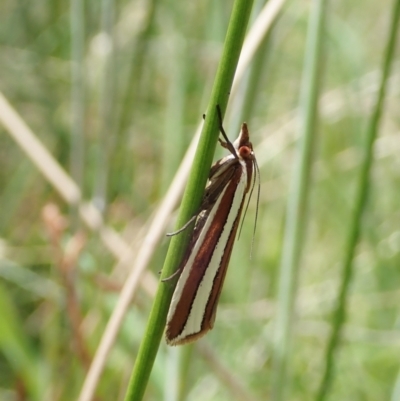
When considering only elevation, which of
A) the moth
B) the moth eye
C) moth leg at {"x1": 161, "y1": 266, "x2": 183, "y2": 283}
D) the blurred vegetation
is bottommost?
moth leg at {"x1": 161, "y1": 266, "x2": 183, "y2": 283}

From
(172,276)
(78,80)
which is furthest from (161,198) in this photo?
(172,276)

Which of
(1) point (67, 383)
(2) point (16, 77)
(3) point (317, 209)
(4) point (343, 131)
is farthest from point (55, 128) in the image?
(4) point (343, 131)

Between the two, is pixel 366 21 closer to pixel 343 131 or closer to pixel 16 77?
pixel 343 131

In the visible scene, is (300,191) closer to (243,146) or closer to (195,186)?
(243,146)

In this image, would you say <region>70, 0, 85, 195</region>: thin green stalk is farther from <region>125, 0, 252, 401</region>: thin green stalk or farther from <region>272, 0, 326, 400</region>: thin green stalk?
<region>125, 0, 252, 401</region>: thin green stalk

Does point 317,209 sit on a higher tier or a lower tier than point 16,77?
lower

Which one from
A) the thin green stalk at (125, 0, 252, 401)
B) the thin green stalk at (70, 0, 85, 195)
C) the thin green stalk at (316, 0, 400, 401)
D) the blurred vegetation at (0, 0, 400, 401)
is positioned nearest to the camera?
the thin green stalk at (125, 0, 252, 401)

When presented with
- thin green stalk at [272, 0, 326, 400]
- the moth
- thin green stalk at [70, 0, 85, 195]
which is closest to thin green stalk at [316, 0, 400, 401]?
thin green stalk at [272, 0, 326, 400]
